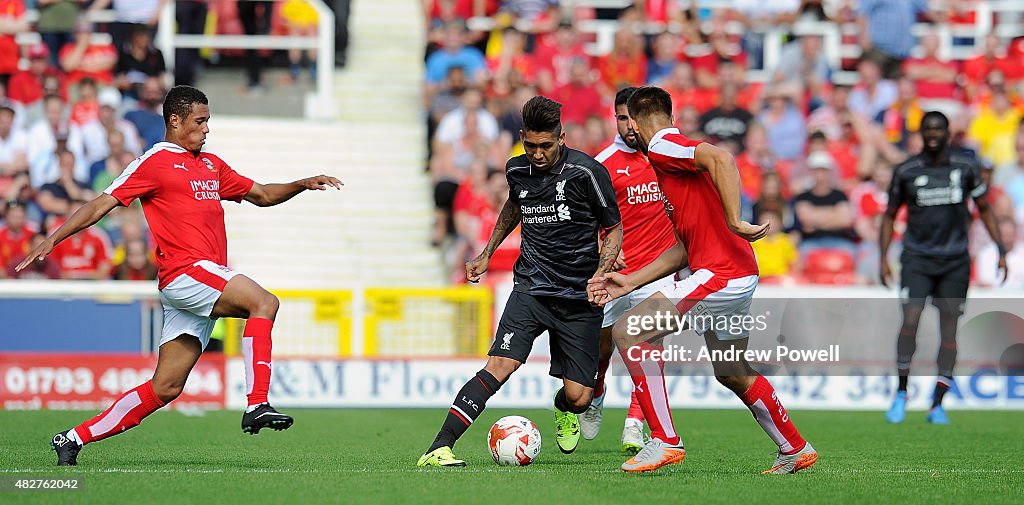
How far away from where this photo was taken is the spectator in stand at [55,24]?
2005cm

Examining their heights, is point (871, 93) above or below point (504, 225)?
above

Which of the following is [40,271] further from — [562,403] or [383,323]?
[562,403]

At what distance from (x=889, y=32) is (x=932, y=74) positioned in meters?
0.88

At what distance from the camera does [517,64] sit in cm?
2089

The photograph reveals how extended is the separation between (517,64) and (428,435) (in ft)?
31.9

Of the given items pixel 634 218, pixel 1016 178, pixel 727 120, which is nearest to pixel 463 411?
pixel 634 218

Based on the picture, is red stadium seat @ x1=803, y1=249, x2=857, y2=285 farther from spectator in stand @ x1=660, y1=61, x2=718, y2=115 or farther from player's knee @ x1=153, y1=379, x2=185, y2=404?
player's knee @ x1=153, y1=379, x2=185, y2=404

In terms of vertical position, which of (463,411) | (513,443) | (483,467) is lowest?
(483,467)

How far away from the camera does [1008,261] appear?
18.3 m

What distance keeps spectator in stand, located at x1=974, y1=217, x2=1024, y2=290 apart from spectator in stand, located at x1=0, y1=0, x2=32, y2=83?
12.7m

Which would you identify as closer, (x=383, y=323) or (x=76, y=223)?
(x=76, y=223)

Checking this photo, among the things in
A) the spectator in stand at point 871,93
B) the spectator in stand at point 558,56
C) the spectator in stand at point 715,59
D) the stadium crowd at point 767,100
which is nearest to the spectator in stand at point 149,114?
the stadium crowd at point 767,100

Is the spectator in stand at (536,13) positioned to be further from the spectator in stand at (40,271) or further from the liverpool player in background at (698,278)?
the liverpool player in background at (698,278)

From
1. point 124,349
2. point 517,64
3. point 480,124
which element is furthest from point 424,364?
point 517,64
